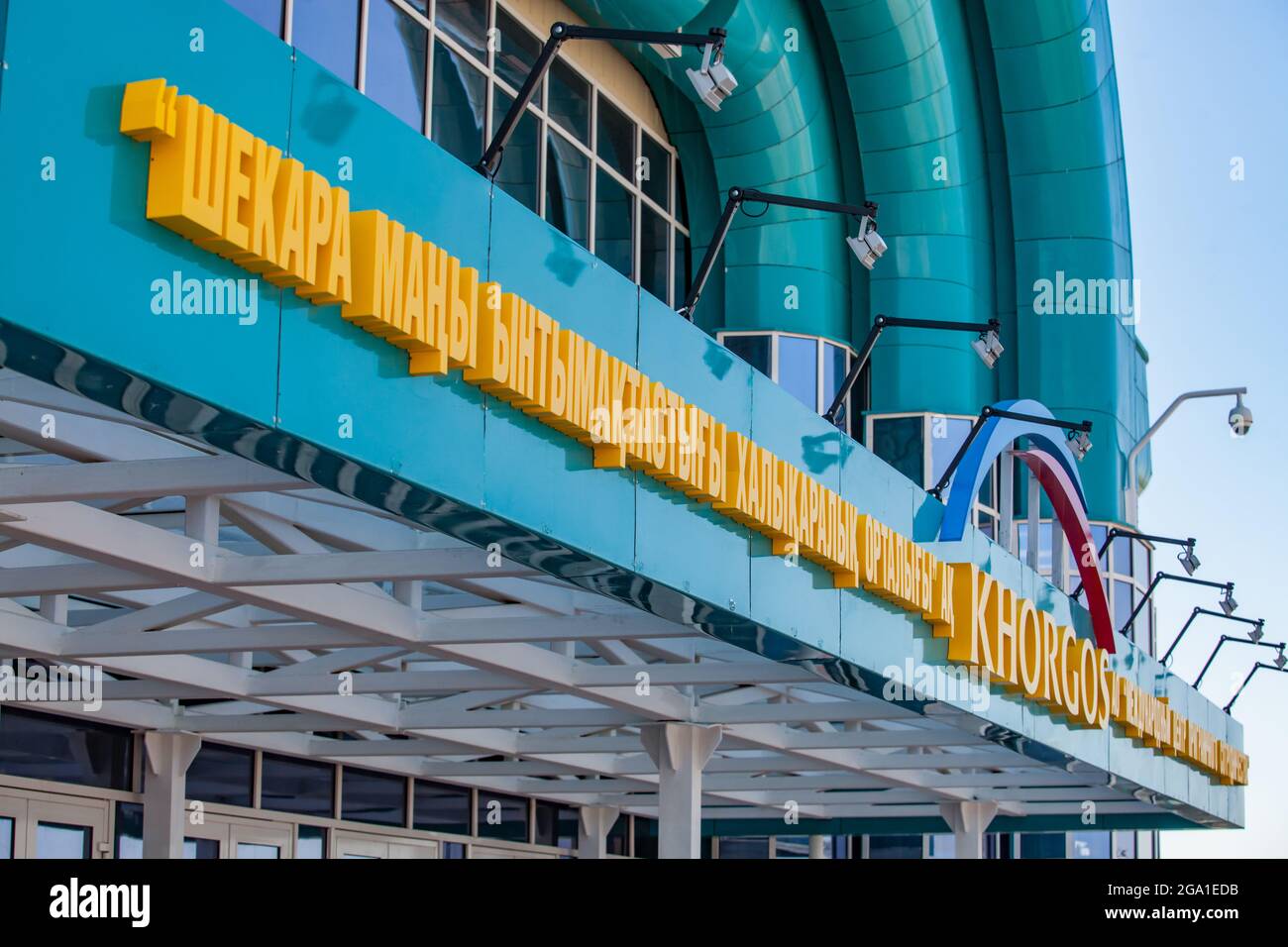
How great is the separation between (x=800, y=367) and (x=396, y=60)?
8139 millimetres

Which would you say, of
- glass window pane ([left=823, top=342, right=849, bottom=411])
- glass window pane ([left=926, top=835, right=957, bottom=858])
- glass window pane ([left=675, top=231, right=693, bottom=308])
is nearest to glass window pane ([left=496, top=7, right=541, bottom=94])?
glass window pane ([left=675, top=231, right=693, bottom=308])

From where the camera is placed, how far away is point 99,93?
22.7ft

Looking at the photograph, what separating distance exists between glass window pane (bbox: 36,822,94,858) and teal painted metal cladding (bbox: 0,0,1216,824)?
6656 mm

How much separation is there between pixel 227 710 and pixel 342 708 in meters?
1.87

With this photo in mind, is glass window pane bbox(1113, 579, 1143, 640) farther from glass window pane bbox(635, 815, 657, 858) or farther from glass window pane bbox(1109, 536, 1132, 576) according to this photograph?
glass window pane bbox(635, 815, 657, 858)

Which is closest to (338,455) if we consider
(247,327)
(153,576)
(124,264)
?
(247,327)

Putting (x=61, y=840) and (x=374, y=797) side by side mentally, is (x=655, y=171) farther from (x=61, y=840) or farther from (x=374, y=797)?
(x=61, y=840)

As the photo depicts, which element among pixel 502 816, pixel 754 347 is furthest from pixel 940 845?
pixel 754 347

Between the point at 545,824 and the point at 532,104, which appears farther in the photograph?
the point at 545,824

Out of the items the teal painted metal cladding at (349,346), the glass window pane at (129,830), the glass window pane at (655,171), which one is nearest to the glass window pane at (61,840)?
the glass window pane at (129,830)

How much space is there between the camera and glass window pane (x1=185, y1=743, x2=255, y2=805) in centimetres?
1761

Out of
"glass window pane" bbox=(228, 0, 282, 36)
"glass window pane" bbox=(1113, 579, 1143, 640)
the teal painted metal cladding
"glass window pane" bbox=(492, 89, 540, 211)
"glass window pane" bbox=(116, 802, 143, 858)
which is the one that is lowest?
"glass window pane" bbox=(116, 802, 143, 858)

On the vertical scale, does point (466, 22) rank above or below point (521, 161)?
above

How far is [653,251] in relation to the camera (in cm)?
2155
